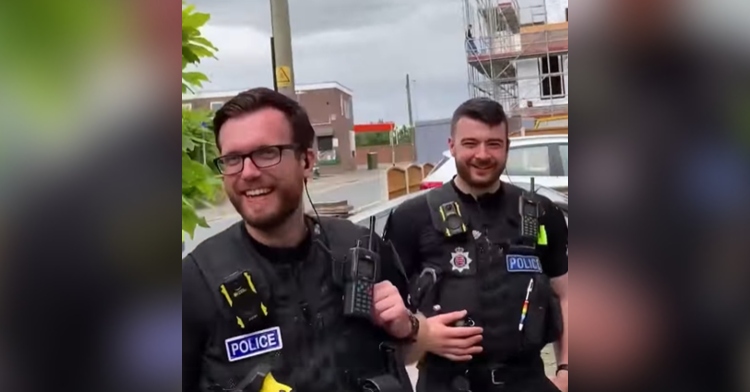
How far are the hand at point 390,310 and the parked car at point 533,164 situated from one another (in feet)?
1.07

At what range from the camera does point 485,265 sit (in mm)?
1959

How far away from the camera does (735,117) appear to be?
5.93ft

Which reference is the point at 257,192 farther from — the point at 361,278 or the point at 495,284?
the point at 495,284

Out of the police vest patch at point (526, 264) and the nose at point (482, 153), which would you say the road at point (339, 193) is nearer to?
the nose at point (482, 153)

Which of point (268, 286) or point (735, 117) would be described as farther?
point (268, 286)

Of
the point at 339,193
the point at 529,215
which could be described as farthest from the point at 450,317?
the point at 339,193

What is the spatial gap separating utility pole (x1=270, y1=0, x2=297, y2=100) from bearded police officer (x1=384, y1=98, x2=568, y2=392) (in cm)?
47

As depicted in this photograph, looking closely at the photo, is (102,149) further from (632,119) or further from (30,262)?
(632,119)

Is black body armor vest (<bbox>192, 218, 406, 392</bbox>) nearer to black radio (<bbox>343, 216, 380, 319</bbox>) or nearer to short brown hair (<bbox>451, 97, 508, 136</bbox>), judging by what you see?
black radio (<bbox>343, 216, 380, 319</bbox>)

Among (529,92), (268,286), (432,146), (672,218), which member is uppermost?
(529,92)

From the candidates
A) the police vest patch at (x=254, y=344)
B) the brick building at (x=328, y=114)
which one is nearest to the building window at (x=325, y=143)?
the brick building at (x=328, y=114)

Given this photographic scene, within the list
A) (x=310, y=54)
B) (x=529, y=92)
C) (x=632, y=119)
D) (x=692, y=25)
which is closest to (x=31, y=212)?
(x=310, y=54)

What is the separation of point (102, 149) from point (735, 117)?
5.64 feet

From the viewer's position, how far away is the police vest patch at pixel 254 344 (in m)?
1.92
